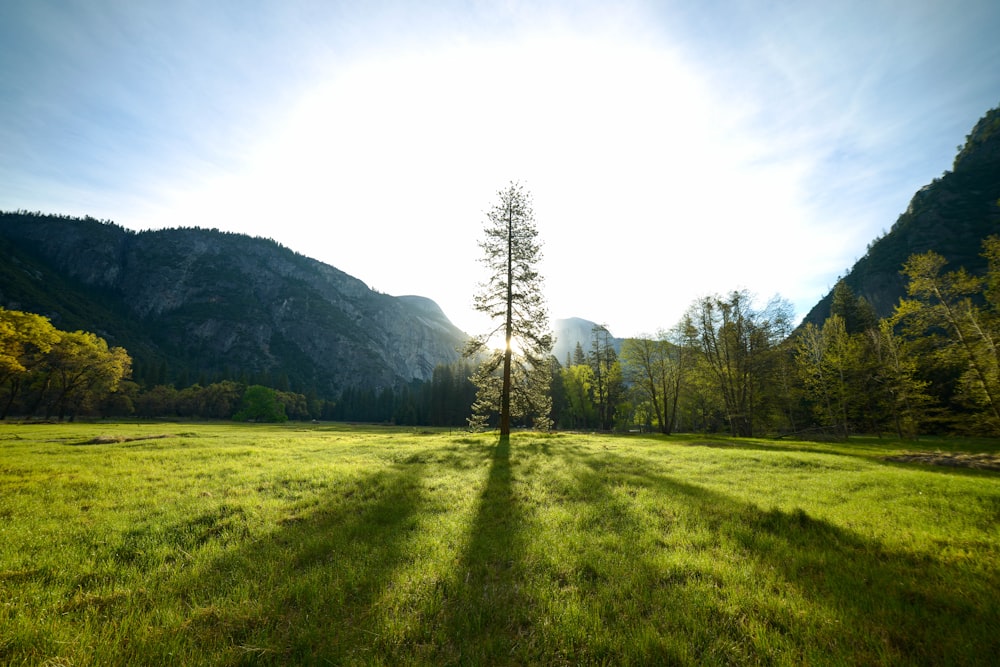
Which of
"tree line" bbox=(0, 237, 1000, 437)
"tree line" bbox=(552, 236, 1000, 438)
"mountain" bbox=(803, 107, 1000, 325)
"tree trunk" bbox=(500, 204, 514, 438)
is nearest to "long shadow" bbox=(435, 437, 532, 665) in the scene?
"tree line" bbox=(0, 237, 1000, 437)

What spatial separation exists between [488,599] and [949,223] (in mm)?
161836

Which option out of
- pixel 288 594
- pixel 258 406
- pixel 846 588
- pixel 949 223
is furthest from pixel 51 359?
pixel 949 223

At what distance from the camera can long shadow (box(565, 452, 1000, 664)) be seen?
3441 millimetres

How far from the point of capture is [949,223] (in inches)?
3831

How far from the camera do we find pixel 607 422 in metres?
62.4

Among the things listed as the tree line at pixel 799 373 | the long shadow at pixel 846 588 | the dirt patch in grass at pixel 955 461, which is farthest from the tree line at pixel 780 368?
the long shadow at pixel 846 588

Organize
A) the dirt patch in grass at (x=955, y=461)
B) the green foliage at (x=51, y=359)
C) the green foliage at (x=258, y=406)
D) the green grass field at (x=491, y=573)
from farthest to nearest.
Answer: the green foliage at (x=258, y=406) < the green foliage at (x=51, y=359) < the dirt patch in grass at (x=955, y=461) < the green grass field at (x=491, y=573)

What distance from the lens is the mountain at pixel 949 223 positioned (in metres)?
92.3

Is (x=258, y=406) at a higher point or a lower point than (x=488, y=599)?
lower

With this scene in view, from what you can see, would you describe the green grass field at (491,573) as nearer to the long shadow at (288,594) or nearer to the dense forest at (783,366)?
the long shadow at (288,594)

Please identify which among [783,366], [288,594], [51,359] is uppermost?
[783,366]

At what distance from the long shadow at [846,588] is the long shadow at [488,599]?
1201 millimetres

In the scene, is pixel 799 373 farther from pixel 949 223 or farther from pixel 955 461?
pixel 949 223

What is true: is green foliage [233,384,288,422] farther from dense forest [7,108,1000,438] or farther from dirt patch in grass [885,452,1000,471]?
dirt patch in grass [885,452,1000,471]
